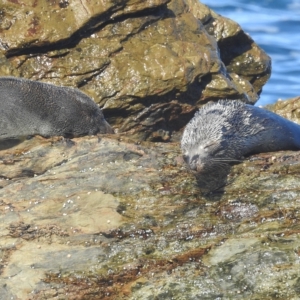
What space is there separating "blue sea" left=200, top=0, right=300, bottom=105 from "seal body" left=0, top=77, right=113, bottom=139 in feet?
23.3

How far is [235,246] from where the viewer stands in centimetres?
519

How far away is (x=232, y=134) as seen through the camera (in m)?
7.21

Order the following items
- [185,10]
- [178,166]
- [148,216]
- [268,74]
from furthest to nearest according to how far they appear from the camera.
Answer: [268,74] → [185,10] → [178,166] → [148,216]

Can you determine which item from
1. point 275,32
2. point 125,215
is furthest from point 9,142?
point 275,32

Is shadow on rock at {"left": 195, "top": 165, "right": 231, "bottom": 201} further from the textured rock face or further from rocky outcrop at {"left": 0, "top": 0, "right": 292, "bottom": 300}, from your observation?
the textured rock face

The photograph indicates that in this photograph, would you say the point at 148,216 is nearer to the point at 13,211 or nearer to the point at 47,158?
the point at 13,211

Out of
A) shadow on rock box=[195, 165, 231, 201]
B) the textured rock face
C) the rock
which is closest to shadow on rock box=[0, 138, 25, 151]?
the rock

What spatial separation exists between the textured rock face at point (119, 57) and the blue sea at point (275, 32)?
5.87 metres

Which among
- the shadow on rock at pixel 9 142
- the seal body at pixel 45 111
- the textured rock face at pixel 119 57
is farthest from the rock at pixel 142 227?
the textured rock face at pixel 119 57

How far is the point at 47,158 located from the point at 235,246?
222cm

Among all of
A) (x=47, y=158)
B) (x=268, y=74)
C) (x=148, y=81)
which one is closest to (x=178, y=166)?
(x=47, y=158)

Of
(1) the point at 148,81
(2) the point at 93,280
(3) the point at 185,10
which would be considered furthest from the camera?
(3) the point at 185,10

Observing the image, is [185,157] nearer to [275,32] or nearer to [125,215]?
[125,215]

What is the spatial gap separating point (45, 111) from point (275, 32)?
38.9 ft
